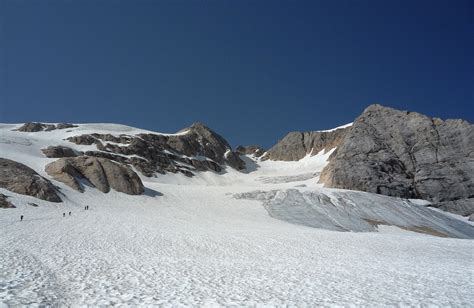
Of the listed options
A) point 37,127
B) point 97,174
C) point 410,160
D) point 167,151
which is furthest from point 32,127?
point 410,160

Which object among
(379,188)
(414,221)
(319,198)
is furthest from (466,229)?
(319,198)

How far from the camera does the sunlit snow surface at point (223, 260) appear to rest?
34.3 feet

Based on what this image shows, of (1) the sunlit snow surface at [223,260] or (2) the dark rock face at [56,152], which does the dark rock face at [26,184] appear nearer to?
(1) the sunlit snow surface at [223,260]

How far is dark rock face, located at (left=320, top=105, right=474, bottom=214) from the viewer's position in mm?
62781

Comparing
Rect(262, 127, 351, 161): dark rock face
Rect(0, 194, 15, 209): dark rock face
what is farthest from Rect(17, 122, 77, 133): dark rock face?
Rect(0, 194, 15, 209): dark rock face

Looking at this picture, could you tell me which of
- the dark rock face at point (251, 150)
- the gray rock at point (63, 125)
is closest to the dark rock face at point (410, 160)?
the dark rock face at point (251, 150)

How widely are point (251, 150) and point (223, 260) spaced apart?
144684mm

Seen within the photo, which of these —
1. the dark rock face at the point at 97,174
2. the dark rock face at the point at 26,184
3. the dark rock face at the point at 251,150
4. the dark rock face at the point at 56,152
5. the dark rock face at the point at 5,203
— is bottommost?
the dark rock face at the point at 5,203

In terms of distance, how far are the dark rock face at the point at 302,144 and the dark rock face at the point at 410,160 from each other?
51.1m

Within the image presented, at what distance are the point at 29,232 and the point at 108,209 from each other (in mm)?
20925

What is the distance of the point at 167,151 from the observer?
110m

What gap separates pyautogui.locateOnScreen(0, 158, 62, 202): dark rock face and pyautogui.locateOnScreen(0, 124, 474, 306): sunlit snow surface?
1.77 meters

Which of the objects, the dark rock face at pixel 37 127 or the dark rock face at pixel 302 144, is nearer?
the dark rock face at pixel 37 127

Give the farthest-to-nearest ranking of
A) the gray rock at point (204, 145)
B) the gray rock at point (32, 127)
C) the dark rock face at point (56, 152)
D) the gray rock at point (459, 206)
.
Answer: the gray rock at point (204, 145), the gray rock at point (32, 127), the dark rock face at point (56, 152), the gray rock at point (459, 206)
